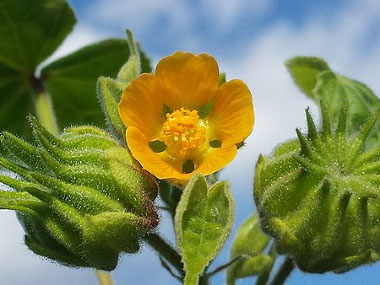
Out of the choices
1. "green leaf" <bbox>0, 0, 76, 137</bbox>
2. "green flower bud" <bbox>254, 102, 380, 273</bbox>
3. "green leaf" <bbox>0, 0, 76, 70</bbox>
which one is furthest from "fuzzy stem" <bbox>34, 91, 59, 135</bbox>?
"green flower bud" <bbox>254, 102, 380, 273</bbox>

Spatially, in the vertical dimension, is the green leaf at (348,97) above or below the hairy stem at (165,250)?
above

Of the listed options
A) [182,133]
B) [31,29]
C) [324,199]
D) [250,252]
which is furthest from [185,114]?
[31,29]

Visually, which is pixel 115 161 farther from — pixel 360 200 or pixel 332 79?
pixel 332 79

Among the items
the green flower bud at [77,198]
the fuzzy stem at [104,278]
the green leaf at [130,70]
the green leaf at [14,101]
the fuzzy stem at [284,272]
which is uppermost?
the green leaf at [14,101]

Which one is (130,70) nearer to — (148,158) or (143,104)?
(143,104)

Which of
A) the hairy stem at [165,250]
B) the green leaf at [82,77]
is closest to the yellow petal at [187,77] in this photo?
the hairy stem at [165,250]

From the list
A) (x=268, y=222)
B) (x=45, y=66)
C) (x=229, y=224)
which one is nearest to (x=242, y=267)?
(x=268, y=222)

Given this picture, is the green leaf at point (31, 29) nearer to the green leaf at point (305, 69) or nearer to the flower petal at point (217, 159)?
the green leaf at point (305, 69)
